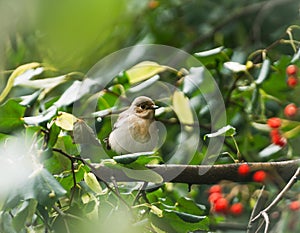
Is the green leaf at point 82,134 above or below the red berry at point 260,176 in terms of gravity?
above

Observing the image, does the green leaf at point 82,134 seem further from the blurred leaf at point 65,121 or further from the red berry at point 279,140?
the red berry at point 279,140

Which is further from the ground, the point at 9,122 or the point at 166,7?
the point at 9,122

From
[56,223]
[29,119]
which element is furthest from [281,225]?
[29,119]

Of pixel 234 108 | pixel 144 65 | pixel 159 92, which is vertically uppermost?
pixel 144 65

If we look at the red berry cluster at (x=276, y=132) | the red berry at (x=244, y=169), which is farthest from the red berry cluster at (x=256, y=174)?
the red berry cluster at (x=276, y=132)

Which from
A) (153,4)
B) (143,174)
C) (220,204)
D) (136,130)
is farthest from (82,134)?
(153,4)

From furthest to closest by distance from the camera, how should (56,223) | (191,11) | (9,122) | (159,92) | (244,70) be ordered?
(191,11) → (159,92) → (244,70) → (9,122) → (56,223)

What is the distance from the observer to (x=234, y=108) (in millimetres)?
2057

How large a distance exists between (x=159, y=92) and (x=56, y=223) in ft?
2.79

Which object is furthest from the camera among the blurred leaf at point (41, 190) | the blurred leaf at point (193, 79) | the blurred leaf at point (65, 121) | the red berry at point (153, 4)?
the red berry at point (153, 4)

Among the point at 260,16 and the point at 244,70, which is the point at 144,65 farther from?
the point at 260,16

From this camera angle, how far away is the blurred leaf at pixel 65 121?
1325 millimetres

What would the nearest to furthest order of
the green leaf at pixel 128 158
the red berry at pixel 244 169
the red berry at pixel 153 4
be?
the green leaf at pixel 128 158 → the red berry at pixel 244 169 → the red berry at pixel 153 4

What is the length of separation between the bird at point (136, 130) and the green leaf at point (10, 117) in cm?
35
